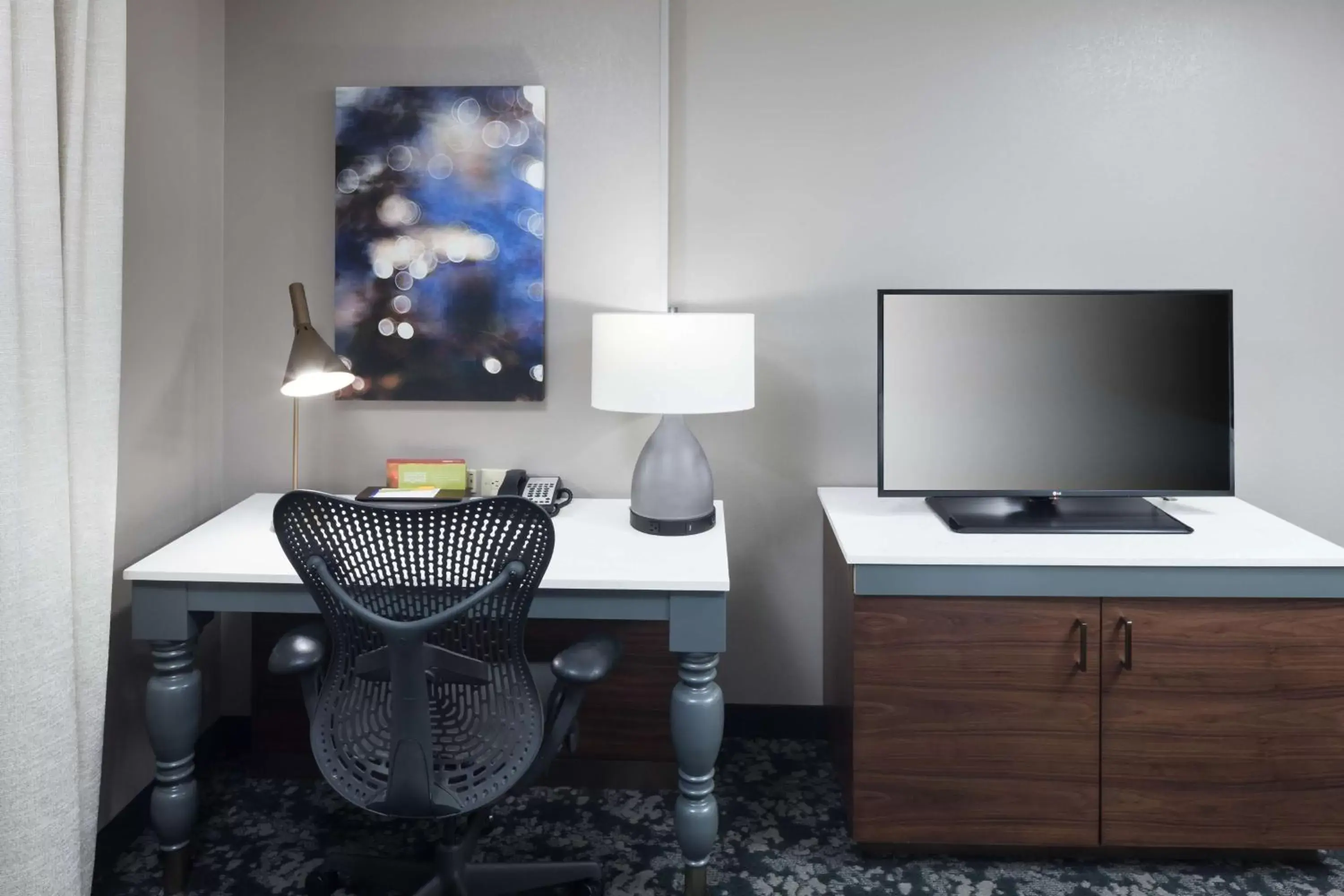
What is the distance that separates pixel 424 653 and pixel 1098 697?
4.36ft

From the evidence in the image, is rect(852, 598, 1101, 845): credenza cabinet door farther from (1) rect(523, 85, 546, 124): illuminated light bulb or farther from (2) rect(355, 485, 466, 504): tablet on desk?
(1) rect(523, 85, 546, 124): illuminated light bulb

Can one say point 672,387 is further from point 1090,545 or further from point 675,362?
point 1090,545

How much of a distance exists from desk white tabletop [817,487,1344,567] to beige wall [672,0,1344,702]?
1.18ft

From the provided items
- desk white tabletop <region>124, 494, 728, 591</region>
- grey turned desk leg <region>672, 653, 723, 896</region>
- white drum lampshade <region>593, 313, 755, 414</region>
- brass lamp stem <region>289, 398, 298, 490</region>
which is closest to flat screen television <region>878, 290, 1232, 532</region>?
white drum lampshade <region>593, 313, 755, 414</region>

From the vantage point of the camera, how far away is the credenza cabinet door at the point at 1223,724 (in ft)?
6.24

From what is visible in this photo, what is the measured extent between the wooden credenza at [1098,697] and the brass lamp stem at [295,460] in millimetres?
1246

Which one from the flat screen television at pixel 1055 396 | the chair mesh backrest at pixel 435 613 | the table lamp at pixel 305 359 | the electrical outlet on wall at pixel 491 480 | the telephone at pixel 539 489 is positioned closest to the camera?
the chair mesh backrest at pixel 435 613

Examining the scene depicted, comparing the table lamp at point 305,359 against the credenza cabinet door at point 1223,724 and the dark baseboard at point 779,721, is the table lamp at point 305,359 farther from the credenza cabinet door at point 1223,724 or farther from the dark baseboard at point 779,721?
the credenza cabinet door at point 1223,724

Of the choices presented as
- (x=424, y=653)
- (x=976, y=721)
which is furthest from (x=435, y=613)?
(x=976, y=721)

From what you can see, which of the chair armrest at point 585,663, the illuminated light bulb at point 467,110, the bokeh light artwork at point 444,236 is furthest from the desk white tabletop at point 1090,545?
the illuminated light bulb at point 467,110

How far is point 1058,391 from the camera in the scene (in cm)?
217

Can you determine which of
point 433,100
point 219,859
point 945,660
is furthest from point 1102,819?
point 433,100

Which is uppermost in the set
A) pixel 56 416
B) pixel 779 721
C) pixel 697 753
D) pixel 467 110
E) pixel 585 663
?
pixel 467 110

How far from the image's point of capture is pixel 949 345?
2.18 metres
